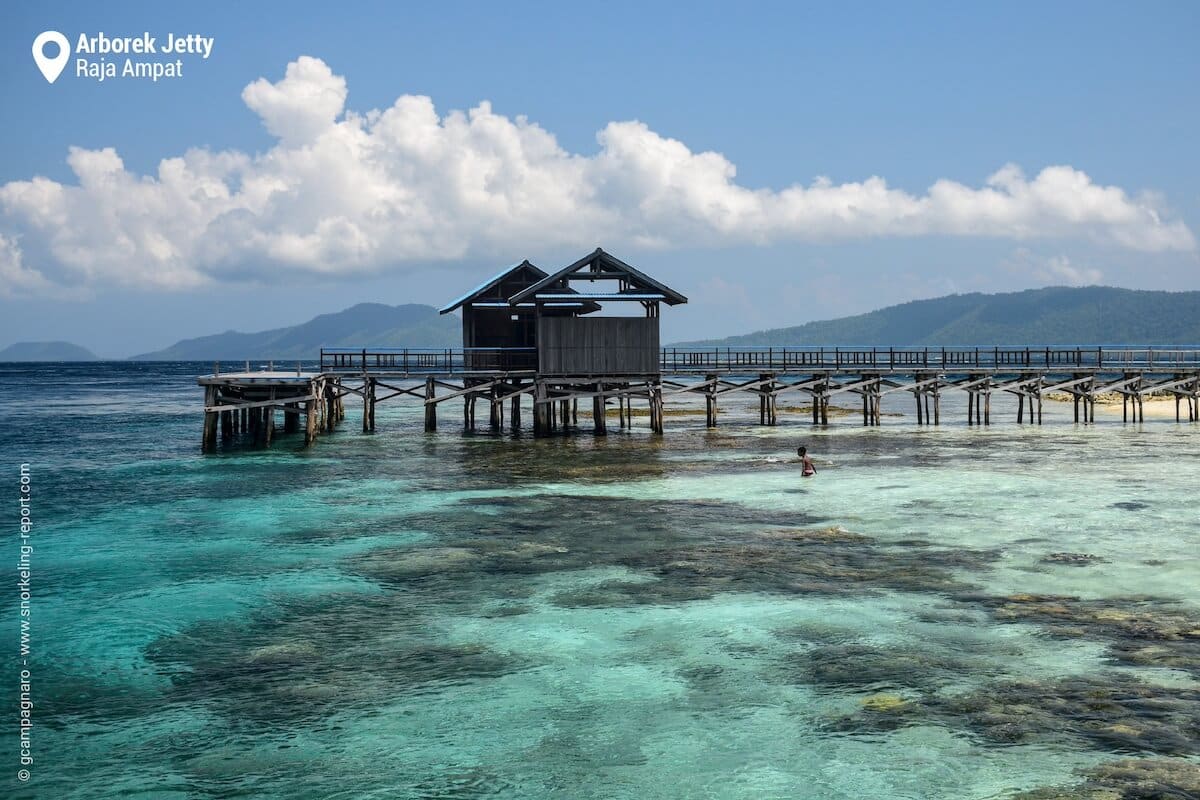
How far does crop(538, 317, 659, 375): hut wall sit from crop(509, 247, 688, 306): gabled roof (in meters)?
1.90

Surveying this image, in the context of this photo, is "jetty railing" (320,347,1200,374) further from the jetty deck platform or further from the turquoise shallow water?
the turquoise shallow water

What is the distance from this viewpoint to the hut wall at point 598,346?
4641 centimetres

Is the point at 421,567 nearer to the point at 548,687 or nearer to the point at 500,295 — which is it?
the point at 548,687

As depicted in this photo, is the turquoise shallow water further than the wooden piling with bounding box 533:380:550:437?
No

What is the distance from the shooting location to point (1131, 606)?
1714 centimetres

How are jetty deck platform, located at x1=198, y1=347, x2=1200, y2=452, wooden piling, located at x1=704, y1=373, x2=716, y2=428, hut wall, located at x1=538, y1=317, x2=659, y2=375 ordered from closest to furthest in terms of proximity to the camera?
jetty deck platform, located at x1=198, y1=347, x2=1200, y2=452
hut wall, located at x1=538, y1=317, x2=659, y2=375
wooden piling, located at x1=704, y1=373, x2=716, y2=428

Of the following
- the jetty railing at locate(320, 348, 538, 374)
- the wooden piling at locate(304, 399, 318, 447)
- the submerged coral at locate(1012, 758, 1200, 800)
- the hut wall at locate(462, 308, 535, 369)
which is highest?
the hut wall at locate(462, 308, 535, 369)

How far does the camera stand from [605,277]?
4362 centimetres

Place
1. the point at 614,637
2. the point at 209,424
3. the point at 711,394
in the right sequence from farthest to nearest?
the point at 711,394
the point at 209,424
the point at 614,637

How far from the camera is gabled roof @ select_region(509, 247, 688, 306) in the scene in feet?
141

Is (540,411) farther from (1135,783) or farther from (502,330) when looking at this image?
(1135,783)

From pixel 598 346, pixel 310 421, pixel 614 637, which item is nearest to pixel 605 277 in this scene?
pixel 598 346

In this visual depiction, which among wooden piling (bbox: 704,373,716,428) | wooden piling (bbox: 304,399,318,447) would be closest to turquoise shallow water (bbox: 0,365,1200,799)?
wooden piling (bbox: 304,399,318,447)

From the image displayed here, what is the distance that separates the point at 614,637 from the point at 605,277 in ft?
95.8
